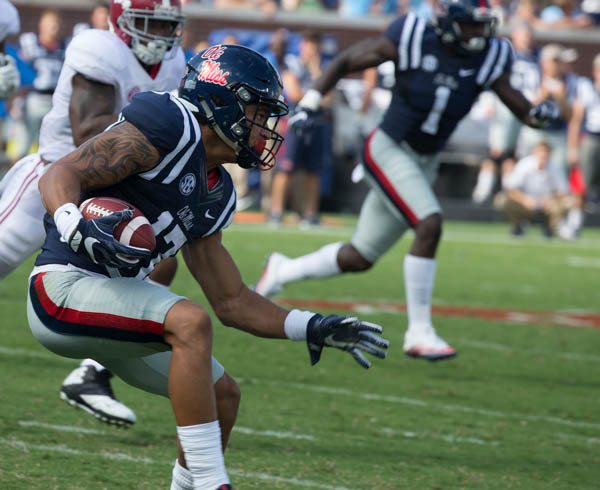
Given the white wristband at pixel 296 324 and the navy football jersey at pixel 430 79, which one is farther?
the navy football jersey at pixel 430 79

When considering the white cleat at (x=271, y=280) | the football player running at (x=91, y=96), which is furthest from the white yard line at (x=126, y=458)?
the white cleat at (x=271, y=280)

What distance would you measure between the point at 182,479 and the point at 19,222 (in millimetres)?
1606

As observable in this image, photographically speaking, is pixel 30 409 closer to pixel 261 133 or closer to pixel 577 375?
pixel 261 133

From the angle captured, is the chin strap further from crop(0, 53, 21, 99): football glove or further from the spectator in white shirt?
the spectator in white shirt

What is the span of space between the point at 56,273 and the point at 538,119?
3861mm

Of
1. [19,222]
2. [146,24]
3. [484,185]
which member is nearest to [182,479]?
[19,222]

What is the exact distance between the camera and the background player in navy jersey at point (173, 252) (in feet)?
8.96

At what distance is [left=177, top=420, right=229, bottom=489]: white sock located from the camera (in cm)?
268

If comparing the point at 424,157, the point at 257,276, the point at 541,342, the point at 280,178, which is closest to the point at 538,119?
the point at 424,157

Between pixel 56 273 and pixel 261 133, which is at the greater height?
pixel 261 133

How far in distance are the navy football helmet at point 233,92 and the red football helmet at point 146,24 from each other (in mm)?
1311

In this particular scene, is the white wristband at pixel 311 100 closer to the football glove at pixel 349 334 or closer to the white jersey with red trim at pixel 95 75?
the white jersey with red trim at pixel 95 75

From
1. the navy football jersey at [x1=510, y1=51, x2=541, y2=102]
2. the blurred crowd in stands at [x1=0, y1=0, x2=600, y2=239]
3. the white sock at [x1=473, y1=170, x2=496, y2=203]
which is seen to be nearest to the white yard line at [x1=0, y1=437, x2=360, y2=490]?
the blurred crowd in stands at [x1=0, y1=0, x2=600, y2=239]

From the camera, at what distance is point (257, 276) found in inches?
323
